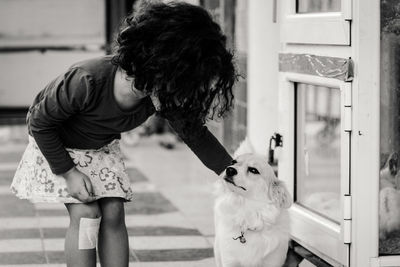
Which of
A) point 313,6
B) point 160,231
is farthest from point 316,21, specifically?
point 160,231

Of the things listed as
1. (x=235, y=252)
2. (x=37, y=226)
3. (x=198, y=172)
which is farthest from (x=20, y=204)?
(x=235, y=252)

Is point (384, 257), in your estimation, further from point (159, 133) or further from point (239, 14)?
point (159, 133)

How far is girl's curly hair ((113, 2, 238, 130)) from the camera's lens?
2986 millimetres

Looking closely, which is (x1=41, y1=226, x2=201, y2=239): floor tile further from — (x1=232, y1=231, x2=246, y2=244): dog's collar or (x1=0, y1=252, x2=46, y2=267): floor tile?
(x1=232, y1=231, x2=246, y2=244): dog's collar

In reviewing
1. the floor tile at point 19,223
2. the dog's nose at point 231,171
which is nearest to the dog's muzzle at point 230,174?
the dog's nose at point 231,171

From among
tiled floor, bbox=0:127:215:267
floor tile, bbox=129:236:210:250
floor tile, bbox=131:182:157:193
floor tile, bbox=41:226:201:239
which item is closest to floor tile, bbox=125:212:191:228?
tiled floor, bbox=0:127:215:267

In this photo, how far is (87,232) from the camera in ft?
11.1

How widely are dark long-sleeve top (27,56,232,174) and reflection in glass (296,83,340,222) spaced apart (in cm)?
126

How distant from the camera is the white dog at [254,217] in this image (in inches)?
155

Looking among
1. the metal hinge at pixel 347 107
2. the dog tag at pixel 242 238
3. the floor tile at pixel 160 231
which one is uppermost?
the metal hinge at pixel 347 107

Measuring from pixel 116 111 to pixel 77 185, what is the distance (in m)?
0.33

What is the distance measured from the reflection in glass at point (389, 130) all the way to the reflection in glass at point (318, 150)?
322 mm

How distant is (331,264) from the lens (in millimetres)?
4262

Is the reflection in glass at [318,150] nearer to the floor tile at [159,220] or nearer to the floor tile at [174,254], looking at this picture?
the floor tile at [174,254]
